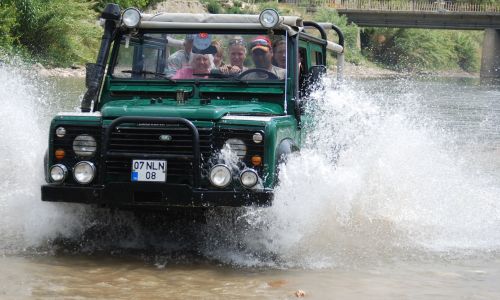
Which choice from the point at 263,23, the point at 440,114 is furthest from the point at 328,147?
the point at 440,114

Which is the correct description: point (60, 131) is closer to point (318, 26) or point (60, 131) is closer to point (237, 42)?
point (237, 42)

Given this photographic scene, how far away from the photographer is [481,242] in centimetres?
900

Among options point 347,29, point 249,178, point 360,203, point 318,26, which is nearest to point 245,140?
point 249,178

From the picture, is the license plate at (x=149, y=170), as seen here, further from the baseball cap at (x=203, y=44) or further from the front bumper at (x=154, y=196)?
the baseball cap at (x=203, y=44)

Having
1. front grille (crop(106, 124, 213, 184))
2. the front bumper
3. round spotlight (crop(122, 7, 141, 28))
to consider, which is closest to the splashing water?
the front bumper

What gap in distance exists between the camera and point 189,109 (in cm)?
762

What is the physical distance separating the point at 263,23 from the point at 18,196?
10.9 ft

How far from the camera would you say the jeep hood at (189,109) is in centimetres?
754

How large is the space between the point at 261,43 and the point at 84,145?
198 cm

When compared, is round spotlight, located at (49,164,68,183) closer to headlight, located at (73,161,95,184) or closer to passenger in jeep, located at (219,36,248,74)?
headlight, located at (73,161,95,184)

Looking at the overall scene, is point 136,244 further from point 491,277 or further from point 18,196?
point 491,277

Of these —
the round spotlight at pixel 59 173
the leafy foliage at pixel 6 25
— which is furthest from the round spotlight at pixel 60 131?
the leafy foliage at pixel 6 25

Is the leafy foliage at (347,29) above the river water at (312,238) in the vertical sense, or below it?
above

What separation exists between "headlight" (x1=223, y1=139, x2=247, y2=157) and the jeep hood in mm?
219
